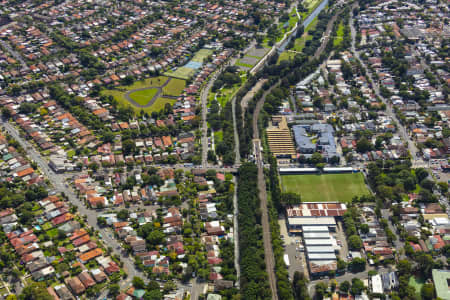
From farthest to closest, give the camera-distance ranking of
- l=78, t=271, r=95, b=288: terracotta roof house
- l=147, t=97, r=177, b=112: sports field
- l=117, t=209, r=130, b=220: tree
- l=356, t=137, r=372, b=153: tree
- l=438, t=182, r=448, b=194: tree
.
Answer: l=147, t=97, r=177, b=112: sports field, l=356, t=137, r=372, b=153: tree, l=438, t=182, r=448, b=194: tree, l=117, t=209, r=130, b=220: tree, l=78, t=271, r=95, b=288: terracotta roof house

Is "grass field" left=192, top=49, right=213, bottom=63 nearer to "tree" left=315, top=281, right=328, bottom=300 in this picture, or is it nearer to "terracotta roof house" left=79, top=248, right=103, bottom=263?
"terracotta roof house" left=79, top=248, right=103, bottom=263

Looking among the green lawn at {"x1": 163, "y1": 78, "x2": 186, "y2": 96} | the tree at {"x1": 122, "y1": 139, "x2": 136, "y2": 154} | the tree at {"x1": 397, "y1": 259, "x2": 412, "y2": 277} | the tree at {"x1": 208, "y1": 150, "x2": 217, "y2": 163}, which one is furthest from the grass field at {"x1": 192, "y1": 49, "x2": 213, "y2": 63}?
the tree at {"x1": 397, "y1": 259, "x2": 412, "y2": 277}

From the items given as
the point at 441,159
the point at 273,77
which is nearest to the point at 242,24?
the point at 273,77

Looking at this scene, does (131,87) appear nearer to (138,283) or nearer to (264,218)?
(264,218)

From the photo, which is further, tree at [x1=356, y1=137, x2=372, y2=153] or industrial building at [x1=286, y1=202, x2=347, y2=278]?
tree at [x1=356, y1=137, x2=372, y2=153]

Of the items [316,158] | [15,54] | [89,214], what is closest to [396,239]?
[316,158]

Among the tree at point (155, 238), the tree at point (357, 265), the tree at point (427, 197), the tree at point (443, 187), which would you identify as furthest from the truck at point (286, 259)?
the tree at point (443, 187)
